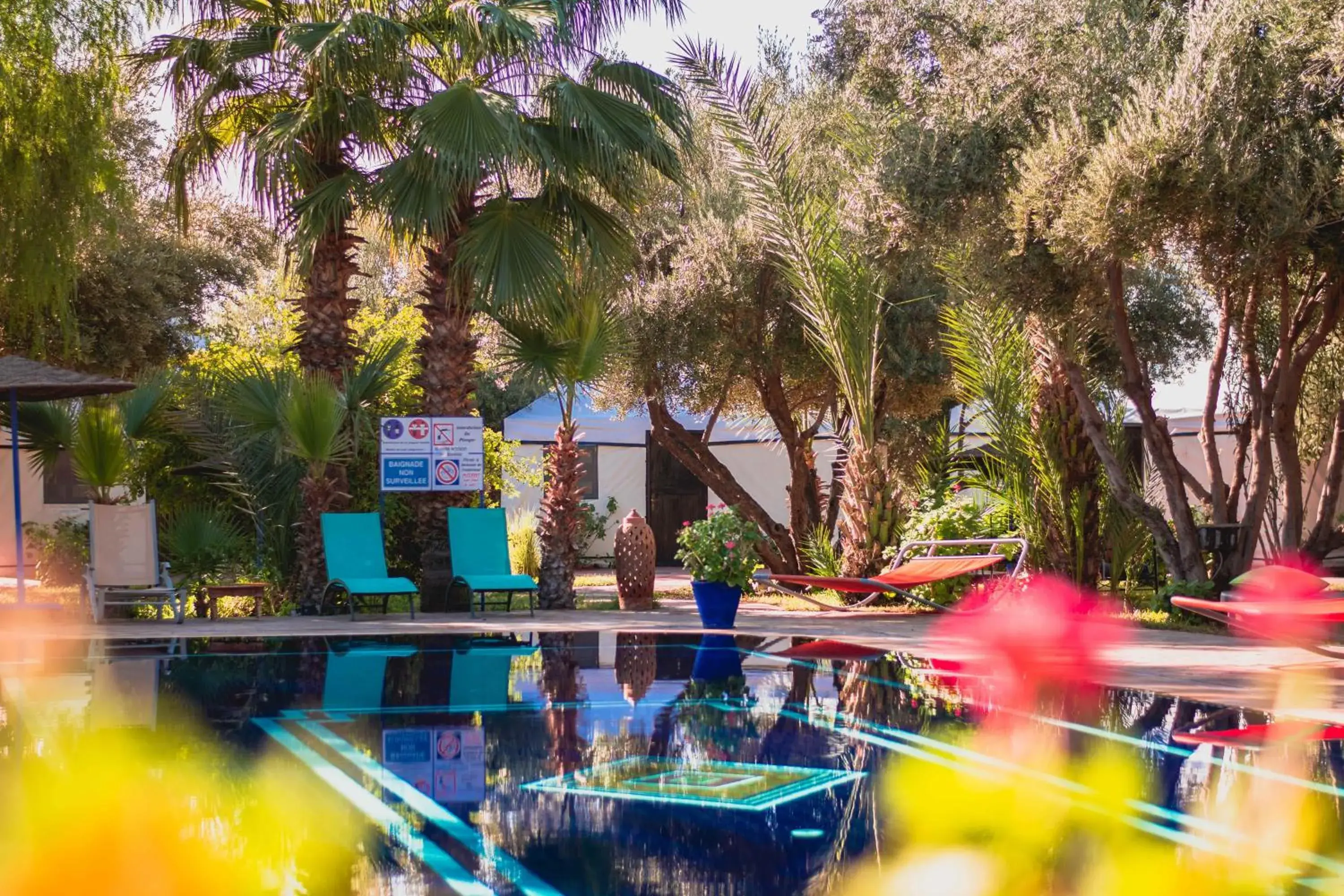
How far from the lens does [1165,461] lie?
11039mm

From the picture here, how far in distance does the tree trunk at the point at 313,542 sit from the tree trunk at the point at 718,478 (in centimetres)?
388

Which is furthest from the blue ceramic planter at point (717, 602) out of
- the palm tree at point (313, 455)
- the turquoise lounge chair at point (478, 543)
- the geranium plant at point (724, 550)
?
the palm tree at point (313, 455)

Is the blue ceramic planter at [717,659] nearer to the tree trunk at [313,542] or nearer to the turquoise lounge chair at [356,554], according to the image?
the turquoise lounge chair at [356,554]

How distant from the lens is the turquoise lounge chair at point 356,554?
1148 centimetres

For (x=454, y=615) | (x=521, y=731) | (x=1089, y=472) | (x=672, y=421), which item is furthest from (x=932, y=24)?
(x=521, y=731)

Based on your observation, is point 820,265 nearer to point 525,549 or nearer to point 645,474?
point 525,549

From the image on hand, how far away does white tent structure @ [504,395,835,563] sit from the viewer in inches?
736

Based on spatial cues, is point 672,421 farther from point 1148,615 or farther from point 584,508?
point 1148,615

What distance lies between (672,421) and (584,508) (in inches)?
81.0

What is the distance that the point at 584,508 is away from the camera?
561 inches

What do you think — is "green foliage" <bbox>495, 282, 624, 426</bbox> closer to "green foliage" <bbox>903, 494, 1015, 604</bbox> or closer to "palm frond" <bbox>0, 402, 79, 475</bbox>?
"green foliage" <bbox>903, 494, 1015, 604</bbox>

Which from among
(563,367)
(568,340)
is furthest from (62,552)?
(568,340)

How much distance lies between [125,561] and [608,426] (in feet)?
30.0

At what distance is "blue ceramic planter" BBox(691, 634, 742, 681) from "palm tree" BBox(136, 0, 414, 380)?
15.8 ft
